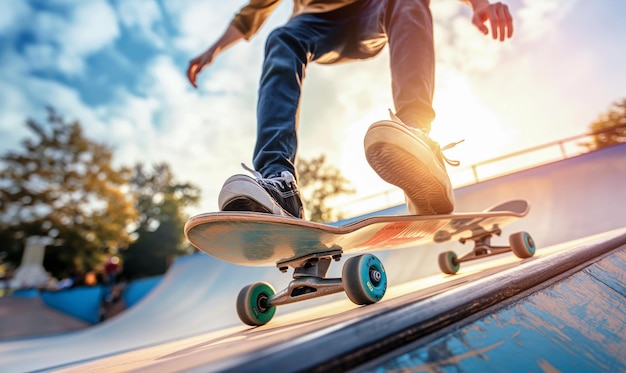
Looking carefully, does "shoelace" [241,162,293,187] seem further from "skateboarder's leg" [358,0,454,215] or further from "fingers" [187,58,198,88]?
"fingers" [187,58,198,88]

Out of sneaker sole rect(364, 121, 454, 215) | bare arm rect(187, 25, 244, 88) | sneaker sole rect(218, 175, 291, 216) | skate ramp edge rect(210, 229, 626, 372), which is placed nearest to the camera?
skate ramp edge rect(210, 229, 626, 372)

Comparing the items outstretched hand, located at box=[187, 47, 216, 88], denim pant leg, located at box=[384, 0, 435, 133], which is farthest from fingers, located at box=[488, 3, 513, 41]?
outstretched hand, located at box=[187, 47, 216, 88]

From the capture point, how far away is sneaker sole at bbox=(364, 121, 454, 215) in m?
1.16

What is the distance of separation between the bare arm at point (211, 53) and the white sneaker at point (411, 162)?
3.47 feet

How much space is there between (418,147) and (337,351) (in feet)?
3.31

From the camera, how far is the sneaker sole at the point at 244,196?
1027mm

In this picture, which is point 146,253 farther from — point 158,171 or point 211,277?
point 211,277

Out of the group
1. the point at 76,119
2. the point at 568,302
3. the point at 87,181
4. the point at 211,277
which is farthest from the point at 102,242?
the point at 568,302

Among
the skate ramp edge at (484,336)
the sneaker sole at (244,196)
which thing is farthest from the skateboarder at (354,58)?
the skate ramp edge at (484,336)

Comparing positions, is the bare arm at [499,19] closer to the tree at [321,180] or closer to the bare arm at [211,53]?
the bare arm at [211,53]

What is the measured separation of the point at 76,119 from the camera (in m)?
19.1

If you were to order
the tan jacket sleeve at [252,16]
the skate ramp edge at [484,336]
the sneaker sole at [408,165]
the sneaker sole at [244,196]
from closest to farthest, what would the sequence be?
the skate ramp edge at [484,336] → the sneaker sole at [244,196] → the sneaker sole at [408,165] → the tan jacket sleeve at [252,16]

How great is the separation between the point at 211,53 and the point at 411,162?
1329mm

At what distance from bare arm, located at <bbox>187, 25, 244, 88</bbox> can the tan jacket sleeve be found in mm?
73
